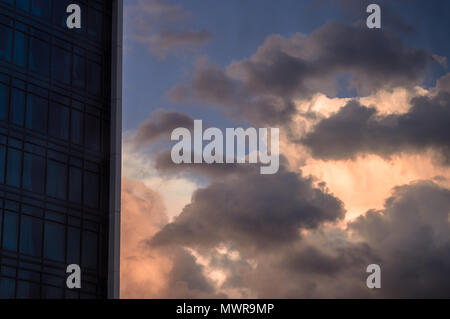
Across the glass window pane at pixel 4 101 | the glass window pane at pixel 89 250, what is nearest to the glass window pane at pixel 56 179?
the glass window pane at pixel 89 250

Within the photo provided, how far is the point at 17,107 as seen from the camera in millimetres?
72000

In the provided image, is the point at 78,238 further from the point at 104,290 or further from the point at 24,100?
the point at 24,100

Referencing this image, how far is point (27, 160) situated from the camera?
2837 inches

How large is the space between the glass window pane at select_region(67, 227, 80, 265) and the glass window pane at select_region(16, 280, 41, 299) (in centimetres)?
405

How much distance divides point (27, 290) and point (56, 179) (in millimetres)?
9656

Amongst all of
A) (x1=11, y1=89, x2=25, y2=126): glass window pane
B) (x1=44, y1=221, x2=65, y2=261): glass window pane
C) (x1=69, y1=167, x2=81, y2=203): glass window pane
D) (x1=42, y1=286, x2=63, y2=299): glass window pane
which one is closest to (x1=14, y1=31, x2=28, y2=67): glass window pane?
(x1=11, y1=89, x2=25, y2=126): glass window pane

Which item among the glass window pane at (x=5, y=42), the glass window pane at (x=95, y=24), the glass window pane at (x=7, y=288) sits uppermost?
the glass window pane at (x=95, y=24)

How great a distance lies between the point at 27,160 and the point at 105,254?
11.0 metres

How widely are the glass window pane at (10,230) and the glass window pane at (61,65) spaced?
12981 millimetres

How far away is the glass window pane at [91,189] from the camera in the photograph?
253ft

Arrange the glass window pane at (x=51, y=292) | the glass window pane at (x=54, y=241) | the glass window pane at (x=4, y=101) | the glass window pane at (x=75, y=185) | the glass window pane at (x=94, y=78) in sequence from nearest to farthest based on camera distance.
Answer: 1. the glass window pane at (x=4, y=101)
2. the glass window pane at (x=51, y=292)
3. the glass window pane at (x=54, y=241)
4. the glass window pane at (x=75, y=185)
5. the glass window pane at (x=94, y=78)

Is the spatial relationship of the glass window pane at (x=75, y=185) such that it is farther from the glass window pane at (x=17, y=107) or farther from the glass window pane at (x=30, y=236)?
the glass window pane at (x=17, y=107)
